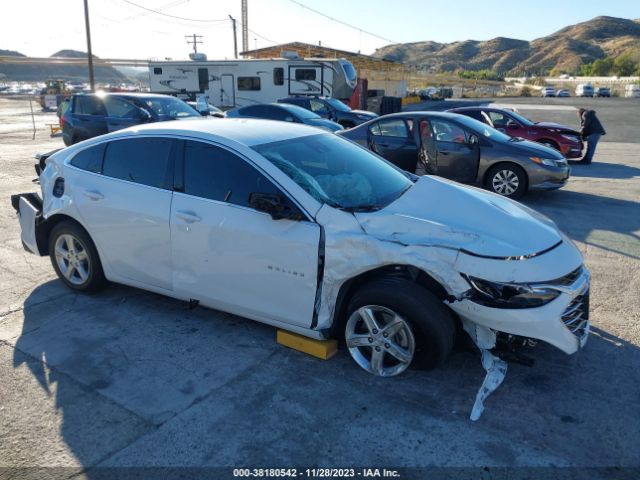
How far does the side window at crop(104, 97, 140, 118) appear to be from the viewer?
11.7m

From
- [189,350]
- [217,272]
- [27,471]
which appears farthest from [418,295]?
[27,471]

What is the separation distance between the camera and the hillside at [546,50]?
149 meters

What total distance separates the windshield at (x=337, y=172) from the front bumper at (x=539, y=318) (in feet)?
3.21

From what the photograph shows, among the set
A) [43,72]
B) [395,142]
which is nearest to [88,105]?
[395,142]

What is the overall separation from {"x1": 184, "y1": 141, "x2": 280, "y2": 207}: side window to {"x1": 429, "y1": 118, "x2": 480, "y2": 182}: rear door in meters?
5.49

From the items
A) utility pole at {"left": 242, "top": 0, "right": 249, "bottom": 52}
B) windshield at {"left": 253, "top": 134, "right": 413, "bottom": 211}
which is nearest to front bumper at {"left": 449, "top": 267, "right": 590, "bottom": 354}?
windshield at {"left": 253, "top": 134, "right": 413, "bottom": 211}

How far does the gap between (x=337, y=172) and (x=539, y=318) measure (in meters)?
1.80

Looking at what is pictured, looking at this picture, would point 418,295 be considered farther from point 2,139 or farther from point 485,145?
point 2,139

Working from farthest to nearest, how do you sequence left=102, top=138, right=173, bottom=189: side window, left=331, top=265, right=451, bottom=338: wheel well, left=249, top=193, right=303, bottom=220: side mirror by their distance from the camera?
left=102, top=138, right=173, bottom=189: side window
left=249, top=193, right=303, bottom=220: side mirror
left=331, top=265, right=451, bottom=338: wheel well

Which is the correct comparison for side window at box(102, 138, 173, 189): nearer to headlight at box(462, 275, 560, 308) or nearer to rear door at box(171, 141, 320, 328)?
rear door at box(171, 141, 320, 328)

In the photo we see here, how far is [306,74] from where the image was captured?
75.0 feet

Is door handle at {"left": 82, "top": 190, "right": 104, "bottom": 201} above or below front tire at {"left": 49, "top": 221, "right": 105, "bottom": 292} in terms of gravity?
above

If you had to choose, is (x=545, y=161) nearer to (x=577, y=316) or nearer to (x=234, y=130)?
(x=577, y=316)

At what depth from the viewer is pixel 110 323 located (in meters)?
4.09
